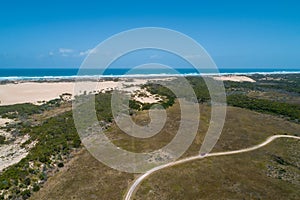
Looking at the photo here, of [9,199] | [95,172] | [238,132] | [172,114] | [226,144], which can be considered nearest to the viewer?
[9,199]

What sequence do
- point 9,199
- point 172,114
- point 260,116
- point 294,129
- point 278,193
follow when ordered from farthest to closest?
point 260,116 → point 172,114 → point 294,129 → point 278,193 → point 9,199

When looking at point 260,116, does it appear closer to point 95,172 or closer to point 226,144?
point 226,144

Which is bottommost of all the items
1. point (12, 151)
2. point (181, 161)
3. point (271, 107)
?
point (181, 161)

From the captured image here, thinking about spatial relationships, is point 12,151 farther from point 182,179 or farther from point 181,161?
point 182,179

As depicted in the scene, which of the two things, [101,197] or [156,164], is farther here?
[156,164]

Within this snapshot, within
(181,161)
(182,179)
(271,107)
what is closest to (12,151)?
(181,161)

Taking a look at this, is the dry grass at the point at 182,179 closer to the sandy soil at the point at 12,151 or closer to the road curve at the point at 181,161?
the road curve at the point at 181,161

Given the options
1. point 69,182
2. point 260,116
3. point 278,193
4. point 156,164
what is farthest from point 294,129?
point 69,182

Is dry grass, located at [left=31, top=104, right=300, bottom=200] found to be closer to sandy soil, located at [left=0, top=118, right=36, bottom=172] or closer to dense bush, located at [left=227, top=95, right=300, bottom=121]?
sandy soil, located at [left=0, top=118, right=36, bottom=172]

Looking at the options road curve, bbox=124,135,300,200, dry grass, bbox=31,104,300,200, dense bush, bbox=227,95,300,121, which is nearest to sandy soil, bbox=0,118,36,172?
dry grass, bbox=31,104,300,200

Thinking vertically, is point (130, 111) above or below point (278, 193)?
above

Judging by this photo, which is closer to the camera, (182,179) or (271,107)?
(182,179)
